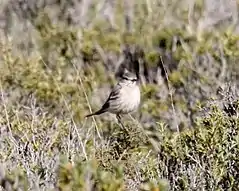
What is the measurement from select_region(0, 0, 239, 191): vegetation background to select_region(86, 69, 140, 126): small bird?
0.19m

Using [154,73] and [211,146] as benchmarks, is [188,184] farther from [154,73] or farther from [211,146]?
[154,73]

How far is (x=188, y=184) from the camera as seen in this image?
4070 millimetres

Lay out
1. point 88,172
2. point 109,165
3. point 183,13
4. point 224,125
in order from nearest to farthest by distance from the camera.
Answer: point 88,172, point 224,125, point 109,165, point 183,13

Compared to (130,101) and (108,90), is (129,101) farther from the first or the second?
(108,90)

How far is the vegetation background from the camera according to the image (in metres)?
4.17

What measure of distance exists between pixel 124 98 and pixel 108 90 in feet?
4.69

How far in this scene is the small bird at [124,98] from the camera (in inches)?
269

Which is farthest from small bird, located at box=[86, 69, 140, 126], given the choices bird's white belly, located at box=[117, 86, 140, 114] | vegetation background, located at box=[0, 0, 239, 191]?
vegetation background, located at box=[0, 0, 239, 191]

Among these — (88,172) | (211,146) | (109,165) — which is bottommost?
(109,165)

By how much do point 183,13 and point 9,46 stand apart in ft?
7.64

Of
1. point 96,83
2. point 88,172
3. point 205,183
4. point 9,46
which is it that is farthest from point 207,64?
point 88,172

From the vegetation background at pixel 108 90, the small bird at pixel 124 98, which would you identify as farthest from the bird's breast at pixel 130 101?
the vegetation background at pixel 108 90

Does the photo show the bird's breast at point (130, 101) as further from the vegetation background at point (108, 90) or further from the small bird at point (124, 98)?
the vegetation background at point (108, 90)

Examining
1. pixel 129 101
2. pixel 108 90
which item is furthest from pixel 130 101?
pixel 108 90
